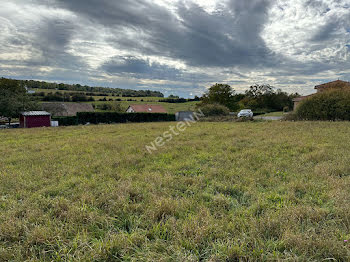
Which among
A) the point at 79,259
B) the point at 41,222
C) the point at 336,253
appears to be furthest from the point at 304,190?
the point at 41,222

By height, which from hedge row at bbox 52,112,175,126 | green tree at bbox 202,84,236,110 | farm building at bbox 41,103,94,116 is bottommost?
hedge row at bbox 52,112,175,126

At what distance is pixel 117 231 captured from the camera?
80.0 inches

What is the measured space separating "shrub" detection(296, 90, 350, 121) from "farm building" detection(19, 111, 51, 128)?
30640mm

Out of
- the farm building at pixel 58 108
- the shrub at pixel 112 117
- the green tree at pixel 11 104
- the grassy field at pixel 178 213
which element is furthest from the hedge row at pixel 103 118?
the grassy field at pixel 178 213

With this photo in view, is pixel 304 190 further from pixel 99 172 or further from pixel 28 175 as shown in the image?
pixel 28 175

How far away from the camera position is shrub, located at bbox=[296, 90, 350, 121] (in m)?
14.5

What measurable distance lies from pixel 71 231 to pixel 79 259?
53 cm

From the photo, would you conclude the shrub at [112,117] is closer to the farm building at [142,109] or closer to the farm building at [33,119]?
the farm building at [33,119]

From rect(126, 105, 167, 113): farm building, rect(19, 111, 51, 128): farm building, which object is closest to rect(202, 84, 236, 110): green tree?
rect(126, 105, 167, 113): farm building

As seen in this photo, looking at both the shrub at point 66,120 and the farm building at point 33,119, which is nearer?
the farm building at point 33,119

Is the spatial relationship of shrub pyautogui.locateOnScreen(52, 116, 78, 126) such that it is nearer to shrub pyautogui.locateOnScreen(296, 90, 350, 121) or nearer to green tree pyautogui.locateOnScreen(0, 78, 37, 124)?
green tree pyautogui.locateOnScreen(0, 78, 37, 124)

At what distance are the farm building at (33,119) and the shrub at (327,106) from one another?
3064 centimetres

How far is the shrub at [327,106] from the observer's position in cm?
1448

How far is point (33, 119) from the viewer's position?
24344 millimetres
